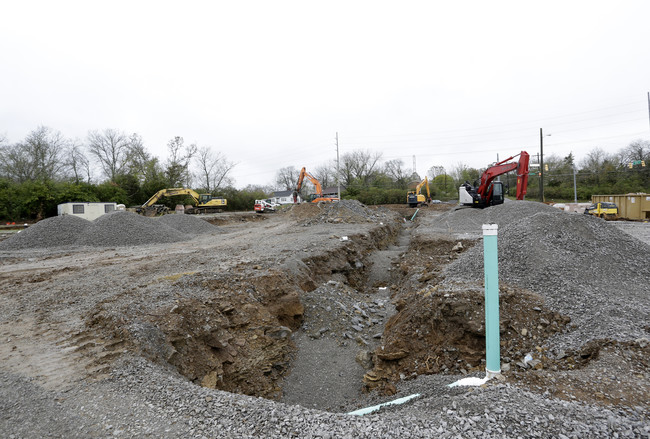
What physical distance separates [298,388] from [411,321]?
2121mm

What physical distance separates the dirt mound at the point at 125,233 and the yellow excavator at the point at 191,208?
672 inches

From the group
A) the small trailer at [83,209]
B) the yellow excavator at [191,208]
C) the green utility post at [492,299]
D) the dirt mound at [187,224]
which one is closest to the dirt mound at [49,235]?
the dirt mound at [187,224]

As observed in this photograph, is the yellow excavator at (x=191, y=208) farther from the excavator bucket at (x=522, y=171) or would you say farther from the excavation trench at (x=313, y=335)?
the excavation trench at (x=313, y=335)

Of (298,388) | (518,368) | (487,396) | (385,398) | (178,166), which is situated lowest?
(298,388)

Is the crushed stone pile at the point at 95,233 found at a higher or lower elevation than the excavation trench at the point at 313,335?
higher

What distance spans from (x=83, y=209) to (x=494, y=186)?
29.1 metres

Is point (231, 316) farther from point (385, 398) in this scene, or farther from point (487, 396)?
point (487, 396)

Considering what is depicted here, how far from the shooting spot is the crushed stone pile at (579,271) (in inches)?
159

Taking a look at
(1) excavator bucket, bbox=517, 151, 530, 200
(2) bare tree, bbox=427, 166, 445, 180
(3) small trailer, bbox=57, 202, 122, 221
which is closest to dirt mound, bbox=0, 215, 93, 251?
(3) small trailer, bbox=57, 202, 122, 221

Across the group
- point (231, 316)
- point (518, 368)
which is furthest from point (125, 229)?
point (518, 368)

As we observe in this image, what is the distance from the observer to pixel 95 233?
1630cm

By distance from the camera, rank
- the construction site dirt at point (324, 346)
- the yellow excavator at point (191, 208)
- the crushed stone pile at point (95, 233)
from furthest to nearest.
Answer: the yellow excavator at point (191, 208) < the crushed stone pile at point (95, 233) < the construction site dirt at point (324, 346)

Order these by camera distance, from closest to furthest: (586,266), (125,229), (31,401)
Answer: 1. (31,401)
2. (586,266)
3. (125,229)

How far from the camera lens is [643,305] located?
14.9 feet
